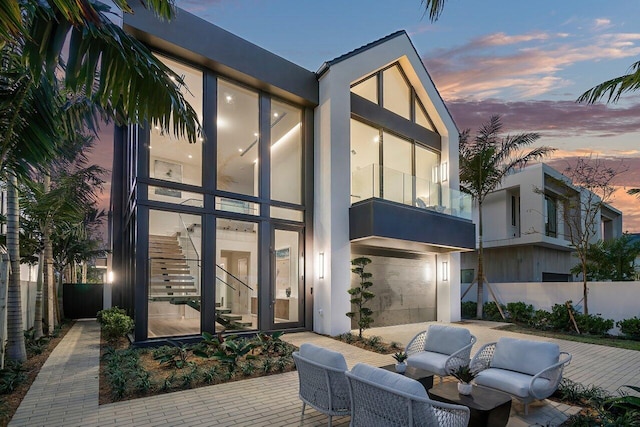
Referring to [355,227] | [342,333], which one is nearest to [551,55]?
[355,227]

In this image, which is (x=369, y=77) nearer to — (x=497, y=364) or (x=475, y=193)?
(x=475, y=193)

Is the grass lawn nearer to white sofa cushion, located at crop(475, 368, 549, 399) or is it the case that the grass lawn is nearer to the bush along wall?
the bush along wall

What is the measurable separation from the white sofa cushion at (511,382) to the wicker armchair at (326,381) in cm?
223

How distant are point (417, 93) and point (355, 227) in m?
6.67

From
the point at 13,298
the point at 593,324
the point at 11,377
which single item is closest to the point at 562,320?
the point at 593,324

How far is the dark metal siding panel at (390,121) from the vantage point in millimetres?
12391

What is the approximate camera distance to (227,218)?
A: 1016 cm

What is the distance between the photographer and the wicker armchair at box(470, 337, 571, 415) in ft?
16.0

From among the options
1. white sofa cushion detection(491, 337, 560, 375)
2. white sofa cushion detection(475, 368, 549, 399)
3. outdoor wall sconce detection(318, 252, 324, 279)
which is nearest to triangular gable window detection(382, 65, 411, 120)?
outdoor wall sconce detection(318, 252, 324, 279)

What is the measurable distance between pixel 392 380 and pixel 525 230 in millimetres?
18848

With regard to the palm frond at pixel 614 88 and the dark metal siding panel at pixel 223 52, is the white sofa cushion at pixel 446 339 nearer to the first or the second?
the palm frond at pixel 614 88

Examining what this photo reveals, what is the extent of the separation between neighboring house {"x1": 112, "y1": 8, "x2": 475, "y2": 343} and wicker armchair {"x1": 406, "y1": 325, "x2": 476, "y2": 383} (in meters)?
4.26

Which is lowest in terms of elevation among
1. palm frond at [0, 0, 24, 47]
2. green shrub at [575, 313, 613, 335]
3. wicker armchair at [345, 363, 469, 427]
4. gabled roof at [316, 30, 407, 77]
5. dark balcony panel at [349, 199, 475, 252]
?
green shrub at [575, 313, 613, 335]

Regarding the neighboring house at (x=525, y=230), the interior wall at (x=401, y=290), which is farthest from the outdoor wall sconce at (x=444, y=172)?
the neighboring house at (x=525, y=230)
